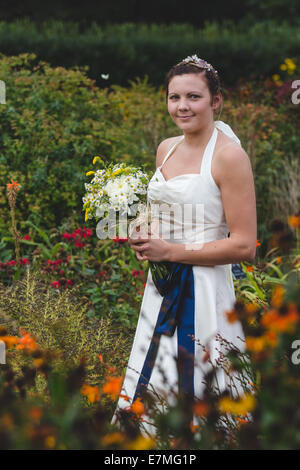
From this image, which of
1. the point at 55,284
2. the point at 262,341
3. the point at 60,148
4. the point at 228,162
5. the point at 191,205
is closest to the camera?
the point at 262,341

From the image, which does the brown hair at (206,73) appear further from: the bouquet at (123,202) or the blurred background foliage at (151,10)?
the blurred background foliage at (151,10)

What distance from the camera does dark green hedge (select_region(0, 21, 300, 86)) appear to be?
10.0m

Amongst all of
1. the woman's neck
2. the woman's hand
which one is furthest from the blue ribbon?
the woman's neck

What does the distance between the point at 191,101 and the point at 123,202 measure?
1.66ft

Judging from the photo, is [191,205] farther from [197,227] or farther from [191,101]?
[191,101]

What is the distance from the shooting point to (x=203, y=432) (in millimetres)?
1147

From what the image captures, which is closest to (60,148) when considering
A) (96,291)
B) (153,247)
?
(96,291)

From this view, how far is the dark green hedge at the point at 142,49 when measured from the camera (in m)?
10.0

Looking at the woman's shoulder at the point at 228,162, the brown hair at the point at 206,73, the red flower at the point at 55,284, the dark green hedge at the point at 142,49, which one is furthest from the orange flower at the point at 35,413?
the dark green hedge at the point at 142,49

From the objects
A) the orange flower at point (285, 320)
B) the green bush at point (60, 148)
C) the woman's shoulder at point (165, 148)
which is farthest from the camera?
the green bush at point (60, 148)

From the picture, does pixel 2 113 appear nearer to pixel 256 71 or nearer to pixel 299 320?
pixel 299 320

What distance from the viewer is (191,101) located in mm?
2184

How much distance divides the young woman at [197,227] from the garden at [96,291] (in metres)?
0.21

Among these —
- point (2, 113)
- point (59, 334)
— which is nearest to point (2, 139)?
point (2, 113)
